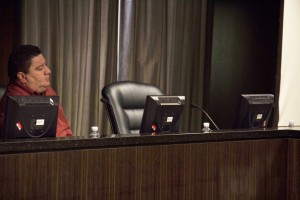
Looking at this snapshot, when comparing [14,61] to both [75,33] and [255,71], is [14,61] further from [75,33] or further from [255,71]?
[255,71]

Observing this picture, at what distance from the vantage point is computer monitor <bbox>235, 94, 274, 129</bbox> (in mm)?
3193

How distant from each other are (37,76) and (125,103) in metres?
0.72

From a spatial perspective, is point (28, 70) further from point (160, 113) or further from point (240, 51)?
point (240, 51)

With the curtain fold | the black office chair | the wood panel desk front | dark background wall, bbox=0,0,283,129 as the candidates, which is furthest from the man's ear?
dark background wall, bbox=0,0,283,129

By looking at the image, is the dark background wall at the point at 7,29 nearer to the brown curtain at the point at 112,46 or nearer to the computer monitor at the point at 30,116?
the brown curtain at the point at 112,46

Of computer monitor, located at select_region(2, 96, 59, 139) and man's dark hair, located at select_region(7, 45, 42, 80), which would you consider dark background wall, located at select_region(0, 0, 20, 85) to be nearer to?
man's dark hair, located at select_region(7, 45, 42, 80)

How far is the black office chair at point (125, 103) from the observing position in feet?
11.2

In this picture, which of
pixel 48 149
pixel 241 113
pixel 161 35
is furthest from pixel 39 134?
pixel 161 35

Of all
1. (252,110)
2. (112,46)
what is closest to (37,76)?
(252,110)

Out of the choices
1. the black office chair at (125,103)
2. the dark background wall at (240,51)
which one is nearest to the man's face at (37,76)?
the black office chair at (125,103)

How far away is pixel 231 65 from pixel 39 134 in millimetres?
3009

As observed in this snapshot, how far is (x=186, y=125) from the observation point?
5320 millimetres

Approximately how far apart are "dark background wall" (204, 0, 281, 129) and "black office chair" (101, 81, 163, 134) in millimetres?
1533

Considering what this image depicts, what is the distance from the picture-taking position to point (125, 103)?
3.52 metres
